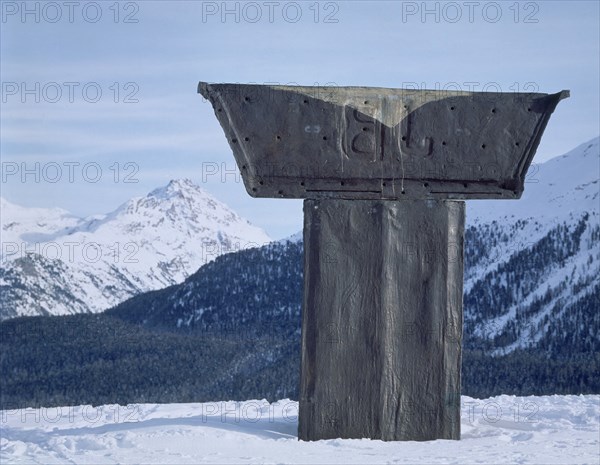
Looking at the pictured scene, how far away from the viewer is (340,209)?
34.9 ft

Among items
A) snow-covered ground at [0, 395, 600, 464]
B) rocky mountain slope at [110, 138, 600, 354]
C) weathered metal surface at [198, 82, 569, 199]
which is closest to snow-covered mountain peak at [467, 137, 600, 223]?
rocky mountain slope at [110, 138, 600, 354]

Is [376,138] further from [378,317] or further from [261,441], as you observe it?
[261,441]

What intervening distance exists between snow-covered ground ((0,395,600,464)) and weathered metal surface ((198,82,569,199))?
2447 millimetres

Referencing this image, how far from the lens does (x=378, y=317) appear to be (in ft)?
35.0

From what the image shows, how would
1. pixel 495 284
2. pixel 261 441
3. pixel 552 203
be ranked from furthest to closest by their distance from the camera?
pixel 552 203 < pixel 495 284 < pixel 261 441

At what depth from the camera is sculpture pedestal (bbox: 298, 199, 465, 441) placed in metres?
10.6

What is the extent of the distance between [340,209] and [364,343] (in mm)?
1334

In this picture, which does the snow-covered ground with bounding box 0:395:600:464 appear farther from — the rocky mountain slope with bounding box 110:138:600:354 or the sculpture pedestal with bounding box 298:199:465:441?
the rocky mountain slope with bounding box 110:138:600:354

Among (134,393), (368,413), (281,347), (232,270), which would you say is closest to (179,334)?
(232,270)

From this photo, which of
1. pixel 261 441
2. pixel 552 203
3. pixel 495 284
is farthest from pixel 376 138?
pixel 552 203

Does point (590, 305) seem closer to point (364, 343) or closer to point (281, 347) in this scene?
point (281, 347)

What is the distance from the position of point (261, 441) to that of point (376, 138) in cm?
317

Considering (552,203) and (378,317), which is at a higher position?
(552,203)

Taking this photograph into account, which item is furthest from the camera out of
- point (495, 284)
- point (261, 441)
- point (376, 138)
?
point (495, 284)
